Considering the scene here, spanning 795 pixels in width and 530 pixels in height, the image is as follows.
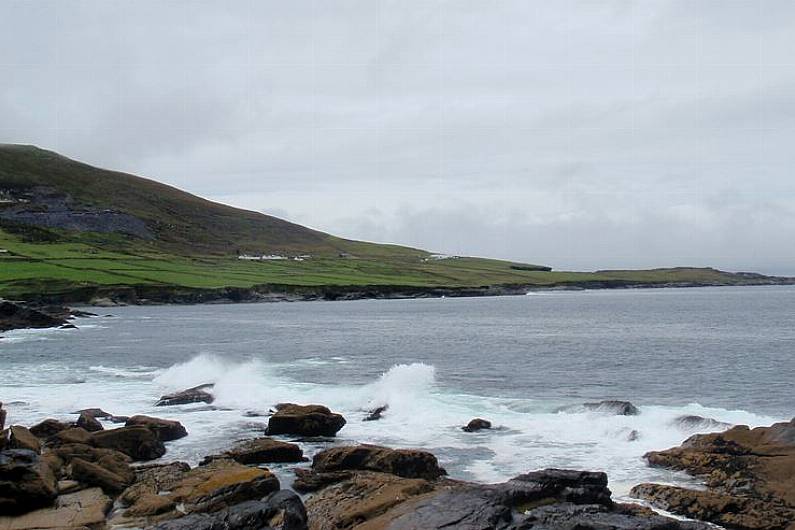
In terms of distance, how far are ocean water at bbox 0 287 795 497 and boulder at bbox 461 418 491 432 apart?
1.67 feet

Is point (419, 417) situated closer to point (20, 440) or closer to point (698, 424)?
point (698, 424)

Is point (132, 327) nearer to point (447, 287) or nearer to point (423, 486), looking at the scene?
point (423, 486)

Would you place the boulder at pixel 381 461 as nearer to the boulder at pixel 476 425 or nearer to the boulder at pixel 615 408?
the boulder at pixel 476 425

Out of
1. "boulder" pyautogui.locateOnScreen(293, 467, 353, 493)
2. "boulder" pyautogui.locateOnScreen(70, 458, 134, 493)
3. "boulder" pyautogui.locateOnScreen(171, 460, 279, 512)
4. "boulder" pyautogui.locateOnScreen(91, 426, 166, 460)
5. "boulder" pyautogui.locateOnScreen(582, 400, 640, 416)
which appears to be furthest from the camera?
"boulder" pyautogui.locateOnScreen(582, 400, 640, 416)

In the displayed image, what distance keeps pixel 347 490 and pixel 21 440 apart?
38.6ft

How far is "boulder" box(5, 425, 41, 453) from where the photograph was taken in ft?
77.1

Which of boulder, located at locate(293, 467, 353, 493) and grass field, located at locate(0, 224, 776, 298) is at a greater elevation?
grass field, located at locate(0, 224, 776, 298)

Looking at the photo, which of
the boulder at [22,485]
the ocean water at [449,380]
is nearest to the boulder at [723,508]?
the ocean water at [449,380]

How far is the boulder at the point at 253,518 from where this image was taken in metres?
17.1

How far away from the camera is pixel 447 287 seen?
185875 mm

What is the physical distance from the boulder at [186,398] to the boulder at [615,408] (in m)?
19.9

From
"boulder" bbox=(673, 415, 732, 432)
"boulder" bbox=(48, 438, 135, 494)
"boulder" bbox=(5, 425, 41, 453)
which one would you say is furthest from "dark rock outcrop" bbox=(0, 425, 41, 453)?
"boulder" bbox=(673, 415, 732, 432)

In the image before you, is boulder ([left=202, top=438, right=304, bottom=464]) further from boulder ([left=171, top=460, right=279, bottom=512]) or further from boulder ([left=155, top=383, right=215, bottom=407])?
boulder ([left=155, top=383, right=215, bottom=407])

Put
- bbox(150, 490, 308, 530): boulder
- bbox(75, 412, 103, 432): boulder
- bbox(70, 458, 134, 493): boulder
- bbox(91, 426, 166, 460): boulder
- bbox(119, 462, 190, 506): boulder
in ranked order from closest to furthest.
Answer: bbox(150, 490, 308, 530): boulder → bbox(119, 462, 190, 506): boulder → bbox(70, 458, 134, 493): boulder → bbox(91, 426, 166, 460): boulder → bbox(75, 412, 103, 432): boulder
